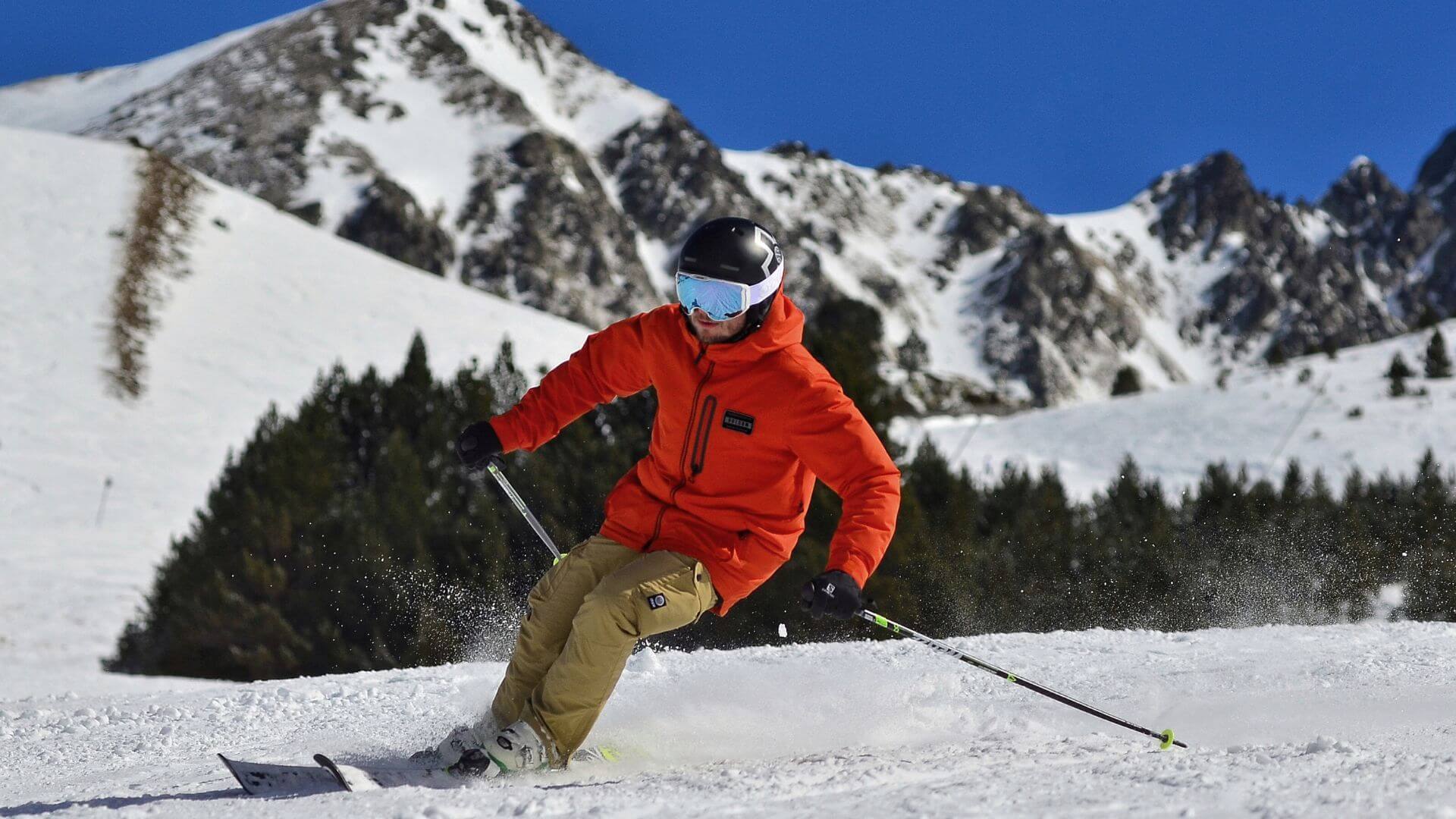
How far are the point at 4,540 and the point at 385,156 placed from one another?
341 ft

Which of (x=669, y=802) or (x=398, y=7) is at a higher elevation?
(x=669, y=802)

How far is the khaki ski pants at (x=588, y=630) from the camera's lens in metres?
3.64

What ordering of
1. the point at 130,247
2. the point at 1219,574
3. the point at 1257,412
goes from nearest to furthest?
1. the point at 1219,574
2. the point at 1257,412
3. the point at 130,247

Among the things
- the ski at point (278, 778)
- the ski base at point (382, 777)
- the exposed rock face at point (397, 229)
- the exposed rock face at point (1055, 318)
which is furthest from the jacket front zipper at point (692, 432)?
the exposed rock face at point (1055, 318)

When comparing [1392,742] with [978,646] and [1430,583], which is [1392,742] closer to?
[978,646]

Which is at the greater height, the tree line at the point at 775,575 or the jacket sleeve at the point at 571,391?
the jacket sleeve at the point at 571,391

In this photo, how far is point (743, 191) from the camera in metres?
154

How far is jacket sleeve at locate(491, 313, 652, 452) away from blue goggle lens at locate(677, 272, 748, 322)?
0.59 metres

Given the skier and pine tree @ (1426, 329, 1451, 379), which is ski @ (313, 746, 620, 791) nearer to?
the skier

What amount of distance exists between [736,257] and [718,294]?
141mm

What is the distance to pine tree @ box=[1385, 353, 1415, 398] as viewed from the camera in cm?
2502

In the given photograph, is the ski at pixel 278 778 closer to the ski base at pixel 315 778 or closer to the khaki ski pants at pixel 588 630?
the ski base at pixel 315 778

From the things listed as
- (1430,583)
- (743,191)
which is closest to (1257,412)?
(1430,583)

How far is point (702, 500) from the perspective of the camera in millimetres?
3889
